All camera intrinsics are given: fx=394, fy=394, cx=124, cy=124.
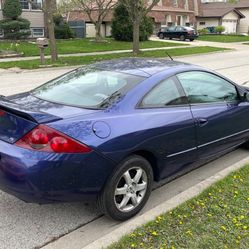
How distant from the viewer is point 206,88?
4711 mm

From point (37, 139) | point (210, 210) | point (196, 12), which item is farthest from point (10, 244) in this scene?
point (196, 12)

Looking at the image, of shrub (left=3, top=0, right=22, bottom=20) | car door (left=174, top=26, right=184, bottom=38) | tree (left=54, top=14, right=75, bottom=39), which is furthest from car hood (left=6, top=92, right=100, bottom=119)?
car door (left=174, top=26, right=184, bottom=38)

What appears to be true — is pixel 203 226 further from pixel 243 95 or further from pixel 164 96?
pixel 243 95

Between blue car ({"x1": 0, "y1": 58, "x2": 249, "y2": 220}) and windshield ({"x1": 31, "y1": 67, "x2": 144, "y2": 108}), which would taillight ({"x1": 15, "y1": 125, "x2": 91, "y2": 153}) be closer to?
blue car ({"x1": 0, "y1": 58, "x2": 249, "y2": 220})

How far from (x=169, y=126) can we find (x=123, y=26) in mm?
29492

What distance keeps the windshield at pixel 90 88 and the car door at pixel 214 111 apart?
72cm

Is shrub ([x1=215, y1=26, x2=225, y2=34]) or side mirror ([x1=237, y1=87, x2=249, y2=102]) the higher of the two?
shrub ([x1=215, y1=26, x2=225, y2=34])

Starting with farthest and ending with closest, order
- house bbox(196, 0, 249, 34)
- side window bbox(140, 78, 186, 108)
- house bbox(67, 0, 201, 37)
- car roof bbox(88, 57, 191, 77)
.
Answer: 1. house bbox(196, 0, 249, 34)
2. house bbox(67, 0, 201, 37)
3. car roof bbox(88, 57, 191, 77)
4. side window bbox(140, 78, 186, 108)

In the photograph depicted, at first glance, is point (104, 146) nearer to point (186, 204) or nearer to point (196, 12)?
point (186, 204)

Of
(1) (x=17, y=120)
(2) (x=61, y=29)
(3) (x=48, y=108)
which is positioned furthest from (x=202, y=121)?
(2) (x=61, y=29)

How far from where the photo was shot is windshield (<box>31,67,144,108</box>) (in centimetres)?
384

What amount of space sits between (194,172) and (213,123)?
0.76 m

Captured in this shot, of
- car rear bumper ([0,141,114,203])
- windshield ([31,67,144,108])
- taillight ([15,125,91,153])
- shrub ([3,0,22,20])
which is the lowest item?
car rear bumper ([0,141,114,203])

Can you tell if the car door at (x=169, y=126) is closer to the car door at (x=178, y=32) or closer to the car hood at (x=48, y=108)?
the car hood at (x=48, y=108)
